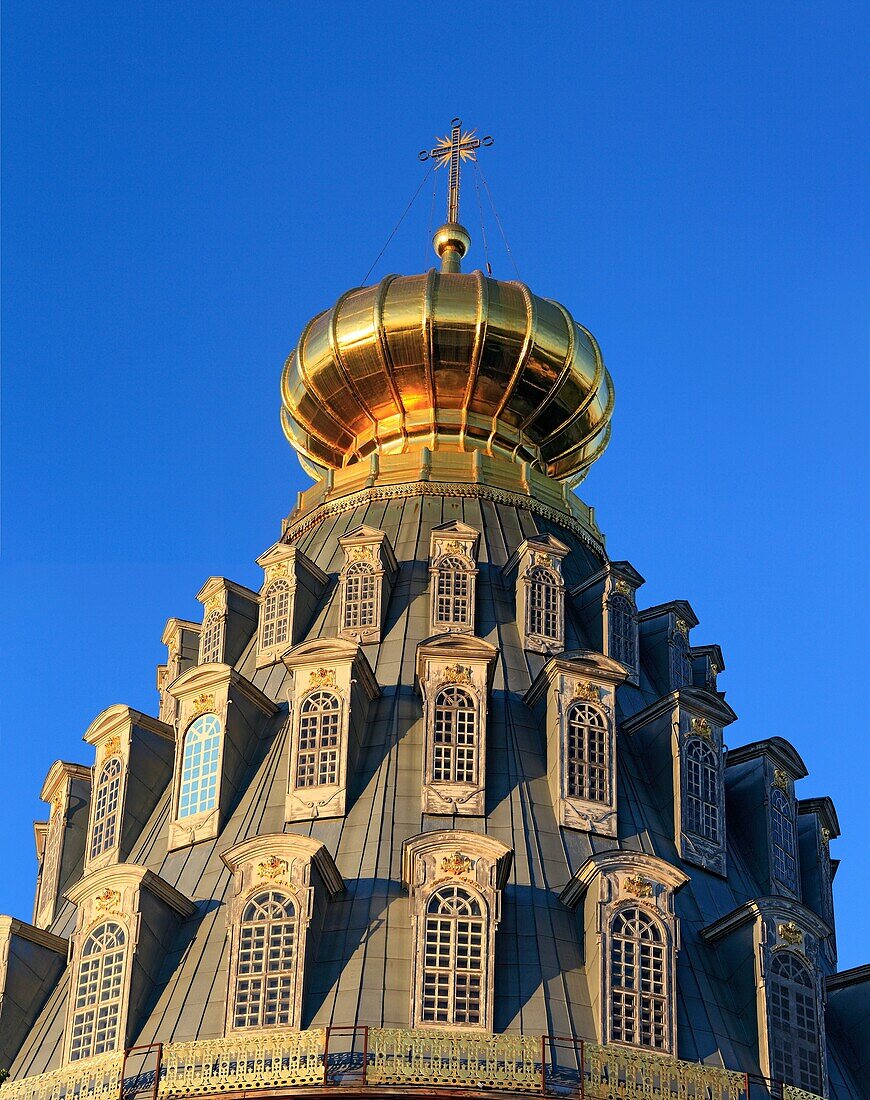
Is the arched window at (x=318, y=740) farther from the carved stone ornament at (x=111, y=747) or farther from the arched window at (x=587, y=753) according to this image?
the arched window at (x=587, y=753)

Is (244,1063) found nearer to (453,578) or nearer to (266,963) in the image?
(266,963)

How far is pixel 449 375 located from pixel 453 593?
8.10 metres

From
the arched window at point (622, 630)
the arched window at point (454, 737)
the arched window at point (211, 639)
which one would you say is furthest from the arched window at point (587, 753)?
the arched window at point (211, 639)

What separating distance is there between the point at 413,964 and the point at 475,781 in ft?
18.5

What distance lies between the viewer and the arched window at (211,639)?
177 feet

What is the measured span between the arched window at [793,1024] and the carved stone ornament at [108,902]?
11714mm

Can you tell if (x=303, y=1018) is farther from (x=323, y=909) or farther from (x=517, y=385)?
(x=517, y=385)

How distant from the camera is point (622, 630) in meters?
53.7

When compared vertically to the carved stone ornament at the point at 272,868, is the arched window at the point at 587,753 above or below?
above

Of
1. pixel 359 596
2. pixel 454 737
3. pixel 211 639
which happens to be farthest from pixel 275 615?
pixel 454 737

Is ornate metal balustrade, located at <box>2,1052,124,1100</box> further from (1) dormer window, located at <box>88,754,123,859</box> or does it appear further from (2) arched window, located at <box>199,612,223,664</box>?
(2) arched window, located at <box>199,612,223,664</box>

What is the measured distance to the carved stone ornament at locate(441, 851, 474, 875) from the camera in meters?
42.8

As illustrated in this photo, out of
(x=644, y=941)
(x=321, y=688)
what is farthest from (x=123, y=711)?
(x=644, y=941)

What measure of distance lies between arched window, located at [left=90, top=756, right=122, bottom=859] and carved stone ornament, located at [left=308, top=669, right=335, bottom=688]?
4.59m
